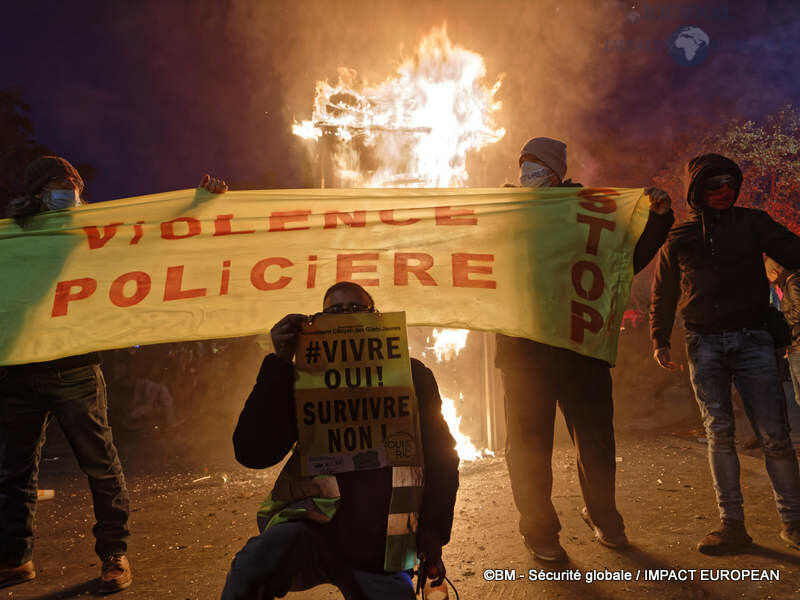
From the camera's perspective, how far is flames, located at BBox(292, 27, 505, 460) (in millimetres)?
9648

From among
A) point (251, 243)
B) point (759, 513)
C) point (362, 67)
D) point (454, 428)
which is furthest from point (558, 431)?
point (362, 67)

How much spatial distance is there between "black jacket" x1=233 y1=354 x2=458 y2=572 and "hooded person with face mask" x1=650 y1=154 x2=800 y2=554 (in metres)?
2.31

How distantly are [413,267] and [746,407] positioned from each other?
2.51 meters

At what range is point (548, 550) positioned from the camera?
11.0ft

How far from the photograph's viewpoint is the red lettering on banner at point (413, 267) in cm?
318

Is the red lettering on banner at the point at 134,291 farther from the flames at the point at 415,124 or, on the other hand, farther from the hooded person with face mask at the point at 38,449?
the flames at the point at 415,124

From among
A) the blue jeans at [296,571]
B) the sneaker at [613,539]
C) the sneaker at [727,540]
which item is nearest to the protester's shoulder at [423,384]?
the blue jeans at [296,571]

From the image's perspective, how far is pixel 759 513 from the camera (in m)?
4.00

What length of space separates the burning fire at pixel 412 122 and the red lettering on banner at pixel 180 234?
6.62 m

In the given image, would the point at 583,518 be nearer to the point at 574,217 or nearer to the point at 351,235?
the point at 574,217

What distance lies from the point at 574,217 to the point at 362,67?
10662 mm

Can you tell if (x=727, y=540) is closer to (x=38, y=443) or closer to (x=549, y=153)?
(x=549, y=153)

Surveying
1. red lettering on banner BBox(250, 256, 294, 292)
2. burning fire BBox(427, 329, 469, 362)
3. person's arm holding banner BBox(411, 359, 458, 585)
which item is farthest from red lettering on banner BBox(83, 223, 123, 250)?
burning fire BBox(427, 329, 469, 362)

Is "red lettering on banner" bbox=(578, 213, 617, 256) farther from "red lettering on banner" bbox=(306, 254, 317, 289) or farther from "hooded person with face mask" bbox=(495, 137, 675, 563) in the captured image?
"red lettering on banner" bbox=(306, 254, 317, 289)
